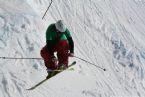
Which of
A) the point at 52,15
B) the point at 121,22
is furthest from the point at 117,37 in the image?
the point at 52,15

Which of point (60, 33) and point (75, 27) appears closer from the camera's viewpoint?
point (60, 33)

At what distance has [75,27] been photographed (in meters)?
20.2

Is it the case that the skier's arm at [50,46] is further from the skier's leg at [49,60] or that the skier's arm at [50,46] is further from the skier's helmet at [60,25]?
the skier's helmet at [60,25]

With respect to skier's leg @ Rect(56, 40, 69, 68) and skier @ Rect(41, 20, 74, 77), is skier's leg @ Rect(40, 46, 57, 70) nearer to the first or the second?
skier @ Rect(41, 20, 74, 77)

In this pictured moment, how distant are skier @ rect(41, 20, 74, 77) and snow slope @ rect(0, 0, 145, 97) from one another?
2272 mm

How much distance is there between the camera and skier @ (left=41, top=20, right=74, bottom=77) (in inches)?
526

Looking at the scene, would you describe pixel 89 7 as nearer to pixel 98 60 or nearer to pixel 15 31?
pixel 98 60

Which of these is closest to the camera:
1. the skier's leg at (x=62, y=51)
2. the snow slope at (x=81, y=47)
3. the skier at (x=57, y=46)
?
the skier at (x=57, y=46)

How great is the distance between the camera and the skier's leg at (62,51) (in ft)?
44.2

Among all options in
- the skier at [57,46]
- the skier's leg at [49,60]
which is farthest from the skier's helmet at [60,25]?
the skier's leg at [49,60]

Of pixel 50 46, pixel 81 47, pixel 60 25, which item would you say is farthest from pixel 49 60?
pixel 81 47

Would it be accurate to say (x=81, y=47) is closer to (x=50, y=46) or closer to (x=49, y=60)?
(x=49, y=60)

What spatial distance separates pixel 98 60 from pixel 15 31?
12.1ft

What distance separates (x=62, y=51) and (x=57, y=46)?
188mm
